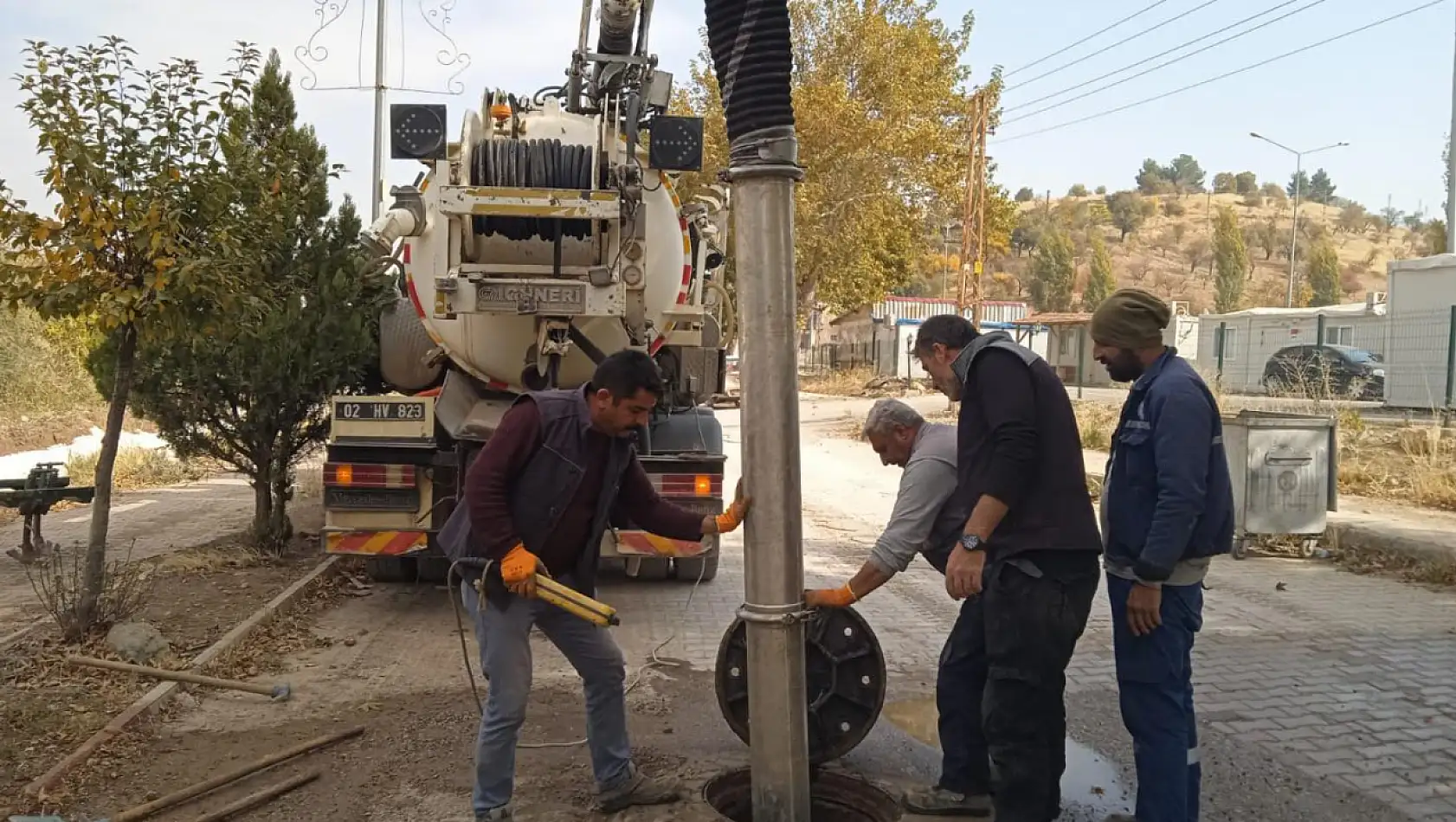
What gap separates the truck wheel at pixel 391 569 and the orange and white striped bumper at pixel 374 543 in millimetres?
1054

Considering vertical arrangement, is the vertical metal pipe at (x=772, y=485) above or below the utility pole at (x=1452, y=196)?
below

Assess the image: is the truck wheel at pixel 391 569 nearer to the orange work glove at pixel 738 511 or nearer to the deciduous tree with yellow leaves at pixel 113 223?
the deciduous tree with yellow leaves at pixel 113 223

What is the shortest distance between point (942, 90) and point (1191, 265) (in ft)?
192

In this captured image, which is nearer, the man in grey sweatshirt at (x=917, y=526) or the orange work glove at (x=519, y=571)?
the orange work glove at (x=519, y=571)

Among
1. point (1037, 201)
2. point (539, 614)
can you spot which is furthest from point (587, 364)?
point (1037, 201)

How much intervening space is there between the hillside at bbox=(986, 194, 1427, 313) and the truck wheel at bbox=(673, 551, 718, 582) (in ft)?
225

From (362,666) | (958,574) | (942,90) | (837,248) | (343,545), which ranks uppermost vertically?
(942,90)

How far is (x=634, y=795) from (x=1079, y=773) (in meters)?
1.83

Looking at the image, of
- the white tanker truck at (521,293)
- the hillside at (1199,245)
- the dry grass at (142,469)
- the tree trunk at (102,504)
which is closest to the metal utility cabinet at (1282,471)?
the white tanker truck at (521,293)

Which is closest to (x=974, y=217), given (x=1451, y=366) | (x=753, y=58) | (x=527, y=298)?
(x=1451, y=366)

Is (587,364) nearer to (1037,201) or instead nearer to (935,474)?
(935,474)

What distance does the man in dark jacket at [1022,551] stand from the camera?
359 centimetres

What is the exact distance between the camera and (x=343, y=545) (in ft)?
22.3

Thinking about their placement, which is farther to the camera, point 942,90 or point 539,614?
point 942,90
